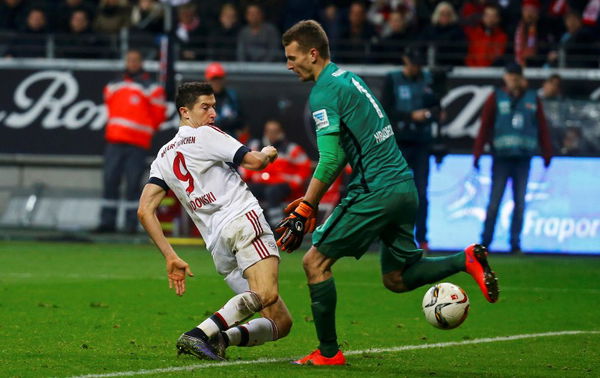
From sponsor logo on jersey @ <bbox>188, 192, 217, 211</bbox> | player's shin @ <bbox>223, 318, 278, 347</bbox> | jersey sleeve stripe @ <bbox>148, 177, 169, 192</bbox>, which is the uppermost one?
jersey sleeve stripe @ <bbox>148, 177, 169, 192</bbox>

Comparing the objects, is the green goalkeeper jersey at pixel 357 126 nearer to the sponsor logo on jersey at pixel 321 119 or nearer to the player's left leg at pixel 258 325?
the sponsor logo on jersey at pixel 321 119

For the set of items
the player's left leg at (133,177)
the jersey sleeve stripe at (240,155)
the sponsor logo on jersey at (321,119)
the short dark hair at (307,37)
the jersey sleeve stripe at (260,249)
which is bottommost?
the player's left leg at (133,177)

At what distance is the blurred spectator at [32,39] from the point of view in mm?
19984

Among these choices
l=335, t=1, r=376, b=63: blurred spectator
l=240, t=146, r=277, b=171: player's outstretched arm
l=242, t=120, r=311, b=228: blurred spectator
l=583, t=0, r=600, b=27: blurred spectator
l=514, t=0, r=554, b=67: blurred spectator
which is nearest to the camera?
l=240, t=146, r=277, b=171: player's outstretched arm

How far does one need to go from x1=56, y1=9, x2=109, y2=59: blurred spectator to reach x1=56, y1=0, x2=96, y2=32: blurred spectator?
1.24 feet

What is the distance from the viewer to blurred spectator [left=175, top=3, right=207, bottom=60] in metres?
19.5

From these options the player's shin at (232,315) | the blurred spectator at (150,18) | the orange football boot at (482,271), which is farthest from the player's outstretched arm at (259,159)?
the blurred spectator at (150,18)

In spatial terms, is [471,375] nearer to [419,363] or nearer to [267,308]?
[419,363]

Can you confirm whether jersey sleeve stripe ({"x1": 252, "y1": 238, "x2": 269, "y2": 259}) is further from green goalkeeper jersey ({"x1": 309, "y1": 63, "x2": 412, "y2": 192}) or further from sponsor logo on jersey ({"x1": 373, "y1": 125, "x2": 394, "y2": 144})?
sponsor logo on jersey ({"x1": 373, "y1": 125, "x2": 394, "y2": 144})

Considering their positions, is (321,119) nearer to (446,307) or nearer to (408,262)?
(408,262)

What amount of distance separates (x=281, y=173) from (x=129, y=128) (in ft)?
7.48

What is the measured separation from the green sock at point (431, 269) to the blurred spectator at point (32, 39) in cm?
1313

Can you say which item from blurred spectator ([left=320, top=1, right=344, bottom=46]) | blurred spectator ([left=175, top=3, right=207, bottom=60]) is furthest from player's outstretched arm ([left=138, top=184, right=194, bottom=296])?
blurred spectator ([left=320, top=1, right=344, bottom=46])

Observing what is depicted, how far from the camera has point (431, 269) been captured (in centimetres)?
760
